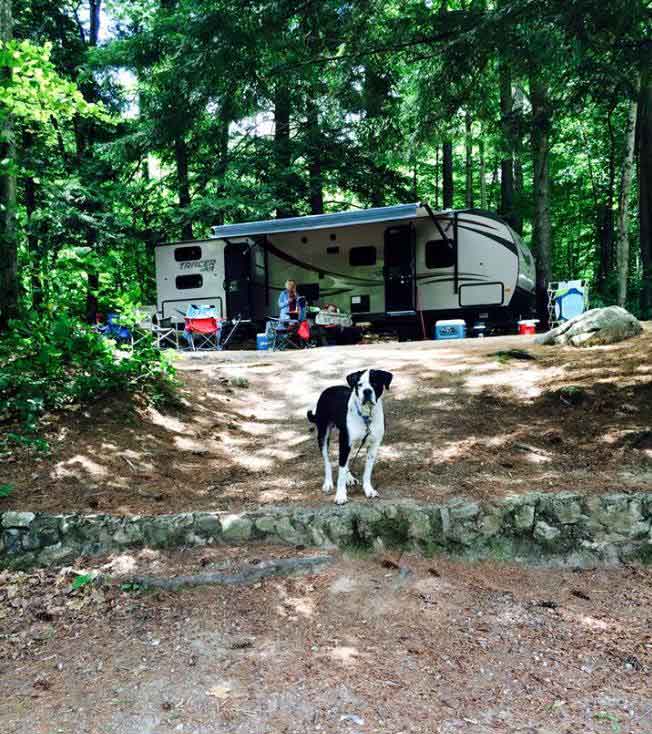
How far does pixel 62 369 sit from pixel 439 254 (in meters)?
8.77

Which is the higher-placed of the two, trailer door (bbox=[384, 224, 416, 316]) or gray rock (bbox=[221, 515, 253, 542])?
trailer door (bbox=[384, 224, 416, 316])

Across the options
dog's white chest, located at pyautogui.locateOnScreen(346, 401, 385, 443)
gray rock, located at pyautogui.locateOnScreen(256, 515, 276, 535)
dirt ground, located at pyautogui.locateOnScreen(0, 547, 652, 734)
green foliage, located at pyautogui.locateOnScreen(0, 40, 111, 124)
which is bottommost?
dirt ground, located at pyautogui.locateOnScreen(0, 547, 652, 734)

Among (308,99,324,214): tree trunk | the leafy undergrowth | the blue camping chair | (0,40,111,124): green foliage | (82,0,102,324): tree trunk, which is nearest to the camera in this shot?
(0,40,111,124): green foliage

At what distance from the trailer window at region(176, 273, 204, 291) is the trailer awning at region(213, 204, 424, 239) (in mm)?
1358

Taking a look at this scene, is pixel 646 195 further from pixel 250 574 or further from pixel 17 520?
pixel 17 520

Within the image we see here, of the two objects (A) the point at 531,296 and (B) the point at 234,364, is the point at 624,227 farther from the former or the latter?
(B) the point at 234,364

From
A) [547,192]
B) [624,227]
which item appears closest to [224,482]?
[624,227]

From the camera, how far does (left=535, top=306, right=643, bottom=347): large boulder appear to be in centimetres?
705

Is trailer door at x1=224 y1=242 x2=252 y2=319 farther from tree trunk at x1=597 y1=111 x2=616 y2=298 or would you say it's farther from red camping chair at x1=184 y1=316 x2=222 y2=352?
tree trunk at x1=597 y1=111 x2=616 y2=298

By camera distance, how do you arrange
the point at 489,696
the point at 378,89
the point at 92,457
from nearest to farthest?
the point at 489,696, the point at 92,457, the point at 378,89

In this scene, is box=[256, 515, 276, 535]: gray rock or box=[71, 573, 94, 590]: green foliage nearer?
box=[71, 573, 94, 590]: green foliage

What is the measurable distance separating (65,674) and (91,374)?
307cm

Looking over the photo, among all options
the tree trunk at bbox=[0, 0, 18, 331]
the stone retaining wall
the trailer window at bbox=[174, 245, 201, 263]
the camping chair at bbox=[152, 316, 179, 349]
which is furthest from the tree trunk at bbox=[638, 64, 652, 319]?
the camping chair at bbox=[152, 316, 179, 349]

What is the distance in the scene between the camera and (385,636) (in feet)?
8.77
